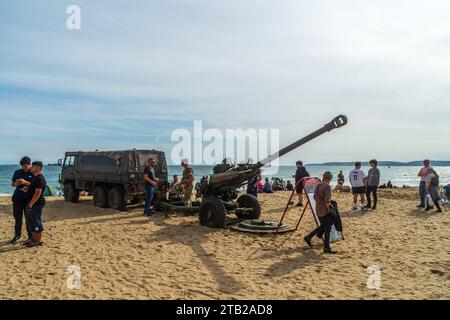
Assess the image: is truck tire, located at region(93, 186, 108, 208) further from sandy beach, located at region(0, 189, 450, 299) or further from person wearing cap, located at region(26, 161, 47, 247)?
person wearing cap, located at region(26, 161, 47, 247)

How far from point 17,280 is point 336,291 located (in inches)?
197

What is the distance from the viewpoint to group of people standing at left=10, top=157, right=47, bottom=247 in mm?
7449

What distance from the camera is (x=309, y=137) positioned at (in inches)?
360

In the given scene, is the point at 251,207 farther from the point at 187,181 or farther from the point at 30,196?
the point at 30,196

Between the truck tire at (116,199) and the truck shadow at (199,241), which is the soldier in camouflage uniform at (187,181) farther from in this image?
the truck tire at (116,199)

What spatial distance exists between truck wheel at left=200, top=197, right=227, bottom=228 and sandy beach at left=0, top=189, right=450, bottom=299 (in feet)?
0.88

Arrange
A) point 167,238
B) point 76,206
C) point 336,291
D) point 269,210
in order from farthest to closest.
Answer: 1. point 76,206
2. point 269,210
3. point 167,238
4. point 336,291

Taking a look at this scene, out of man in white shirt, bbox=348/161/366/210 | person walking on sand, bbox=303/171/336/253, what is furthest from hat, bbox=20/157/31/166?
man in white shirt, bbox=348/161/366/210

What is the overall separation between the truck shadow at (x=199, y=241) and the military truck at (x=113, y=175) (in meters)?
2.50

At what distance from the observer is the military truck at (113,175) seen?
1329 cm

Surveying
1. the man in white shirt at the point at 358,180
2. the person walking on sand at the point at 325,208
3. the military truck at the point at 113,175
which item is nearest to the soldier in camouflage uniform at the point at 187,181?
the military truck at the point at 113,175

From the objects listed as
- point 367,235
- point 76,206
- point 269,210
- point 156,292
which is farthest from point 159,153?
point 156,292
